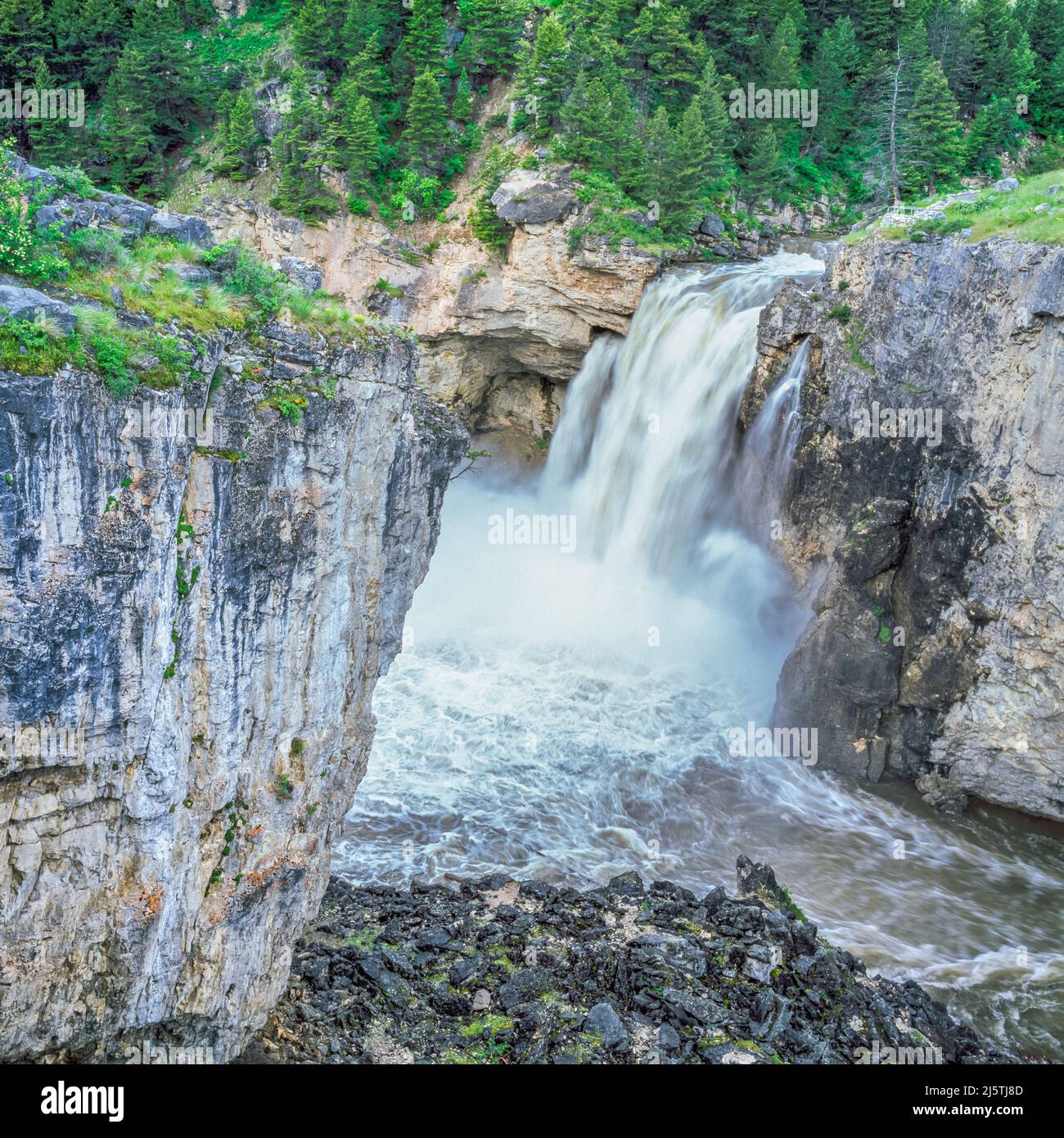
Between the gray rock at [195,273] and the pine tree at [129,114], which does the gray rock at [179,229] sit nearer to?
the gray rock at [195,273]

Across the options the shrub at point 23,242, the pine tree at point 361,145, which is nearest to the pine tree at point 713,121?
the pine tree at point 361,145

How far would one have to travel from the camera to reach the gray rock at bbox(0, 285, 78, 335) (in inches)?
275

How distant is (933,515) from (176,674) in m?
16.8

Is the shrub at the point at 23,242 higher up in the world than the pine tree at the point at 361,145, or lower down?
lower down

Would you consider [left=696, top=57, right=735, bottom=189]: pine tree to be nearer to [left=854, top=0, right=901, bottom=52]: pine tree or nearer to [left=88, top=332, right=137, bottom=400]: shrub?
[left=854, top=0, right=901, bottom=52]: pine tree

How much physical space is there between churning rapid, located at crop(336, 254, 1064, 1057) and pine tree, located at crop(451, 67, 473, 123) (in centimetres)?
1068

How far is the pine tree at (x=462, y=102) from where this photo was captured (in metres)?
31.8

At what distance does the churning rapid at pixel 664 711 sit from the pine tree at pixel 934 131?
19.9 ft

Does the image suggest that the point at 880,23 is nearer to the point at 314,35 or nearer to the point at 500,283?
the point at 500,283

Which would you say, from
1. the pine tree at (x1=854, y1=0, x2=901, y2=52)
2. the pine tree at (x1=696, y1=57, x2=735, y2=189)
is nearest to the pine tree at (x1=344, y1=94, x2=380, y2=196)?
the pine tree at (x1=696, y1=57, x2=735, y2=189)

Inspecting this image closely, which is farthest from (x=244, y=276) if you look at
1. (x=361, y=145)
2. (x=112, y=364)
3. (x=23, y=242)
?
(x=361, y=145)

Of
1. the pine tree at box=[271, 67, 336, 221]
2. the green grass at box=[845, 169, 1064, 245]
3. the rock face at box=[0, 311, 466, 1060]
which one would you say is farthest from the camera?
the pine tree at box=[271, 67, 336, 221]

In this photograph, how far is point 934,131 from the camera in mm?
29328

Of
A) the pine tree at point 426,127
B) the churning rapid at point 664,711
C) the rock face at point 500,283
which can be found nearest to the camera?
the churning rapid at point 664,711
